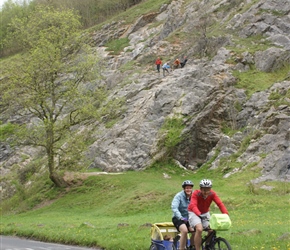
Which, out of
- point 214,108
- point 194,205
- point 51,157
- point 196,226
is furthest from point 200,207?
point 214,108

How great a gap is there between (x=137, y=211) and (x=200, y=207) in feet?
49.9

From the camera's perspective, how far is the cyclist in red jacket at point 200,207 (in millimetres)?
9602

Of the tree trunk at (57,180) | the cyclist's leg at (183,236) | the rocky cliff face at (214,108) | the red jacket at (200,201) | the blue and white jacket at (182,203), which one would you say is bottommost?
the tree trunk at (57,180)

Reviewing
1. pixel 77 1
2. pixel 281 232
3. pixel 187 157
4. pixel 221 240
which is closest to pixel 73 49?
pixel 187 157

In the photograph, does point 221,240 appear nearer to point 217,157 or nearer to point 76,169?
point 217,157

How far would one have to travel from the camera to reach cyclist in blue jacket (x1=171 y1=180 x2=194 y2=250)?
9.95 meters

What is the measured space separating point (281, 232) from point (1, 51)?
307 ft

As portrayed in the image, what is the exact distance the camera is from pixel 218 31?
44719 mm

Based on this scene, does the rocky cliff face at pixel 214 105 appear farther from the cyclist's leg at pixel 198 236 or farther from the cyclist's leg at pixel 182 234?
the cyclist's leg at pixel 198 236

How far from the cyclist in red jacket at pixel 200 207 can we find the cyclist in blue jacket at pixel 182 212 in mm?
233

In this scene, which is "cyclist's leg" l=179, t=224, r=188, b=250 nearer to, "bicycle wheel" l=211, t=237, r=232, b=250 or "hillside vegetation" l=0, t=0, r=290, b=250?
"bicycle wheel" l=211, t=237, r=232, b=250

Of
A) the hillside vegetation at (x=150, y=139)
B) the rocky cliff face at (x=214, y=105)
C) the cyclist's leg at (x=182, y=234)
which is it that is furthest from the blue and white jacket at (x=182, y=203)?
the rocky cliff face at (x=214, y=105)

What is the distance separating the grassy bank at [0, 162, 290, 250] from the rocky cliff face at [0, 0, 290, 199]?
1.96m

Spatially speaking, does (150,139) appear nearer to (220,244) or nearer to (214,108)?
(214,108)
